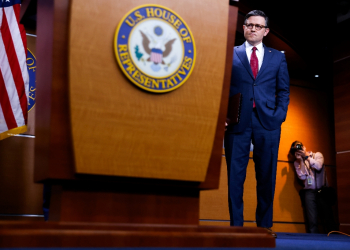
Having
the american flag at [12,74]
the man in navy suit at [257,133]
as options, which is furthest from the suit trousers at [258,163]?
the american flag at [12,74]

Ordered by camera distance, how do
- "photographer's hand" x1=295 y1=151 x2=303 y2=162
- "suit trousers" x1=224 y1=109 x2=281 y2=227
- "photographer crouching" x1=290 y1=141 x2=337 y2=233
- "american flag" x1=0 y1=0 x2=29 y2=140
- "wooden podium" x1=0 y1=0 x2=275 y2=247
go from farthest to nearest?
"photographer's hand" x1=295 y1=151 x2=303 y2=162 → "photographer crouching" x1=290 y1=141 x2=337 y2=233 → "american flag" x1=0 y1=0 x2=29 y2=140 → "suit trousers" x1=224 y1=109 x2=281 y2=227 → "wooden podium" x1=0 y1=0 x2=275 y2=247

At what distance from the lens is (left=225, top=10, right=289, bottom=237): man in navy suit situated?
197cm

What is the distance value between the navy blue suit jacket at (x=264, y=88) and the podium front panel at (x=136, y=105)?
84 centimetres

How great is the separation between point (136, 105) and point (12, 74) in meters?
2.35

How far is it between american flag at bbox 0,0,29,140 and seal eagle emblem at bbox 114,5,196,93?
7.51ft

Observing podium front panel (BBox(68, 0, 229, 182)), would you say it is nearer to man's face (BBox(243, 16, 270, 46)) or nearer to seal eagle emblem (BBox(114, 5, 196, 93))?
seal eagle emblem (BBox(114, 5, 196, 93))

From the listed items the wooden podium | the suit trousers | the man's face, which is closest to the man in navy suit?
the suit trousers

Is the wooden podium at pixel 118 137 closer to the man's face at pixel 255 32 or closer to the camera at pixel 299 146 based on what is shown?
the man's face at pixel 255 32

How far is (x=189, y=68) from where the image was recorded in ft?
3.78

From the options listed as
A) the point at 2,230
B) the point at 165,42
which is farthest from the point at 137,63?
A: the point at 2,230

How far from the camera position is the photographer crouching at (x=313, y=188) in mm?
4879

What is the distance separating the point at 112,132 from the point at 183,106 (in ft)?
0.75

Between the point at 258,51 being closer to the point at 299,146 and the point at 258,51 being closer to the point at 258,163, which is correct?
the point at 258,163

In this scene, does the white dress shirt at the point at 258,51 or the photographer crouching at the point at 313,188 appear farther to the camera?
the photographer crouching at the point at 313,188
